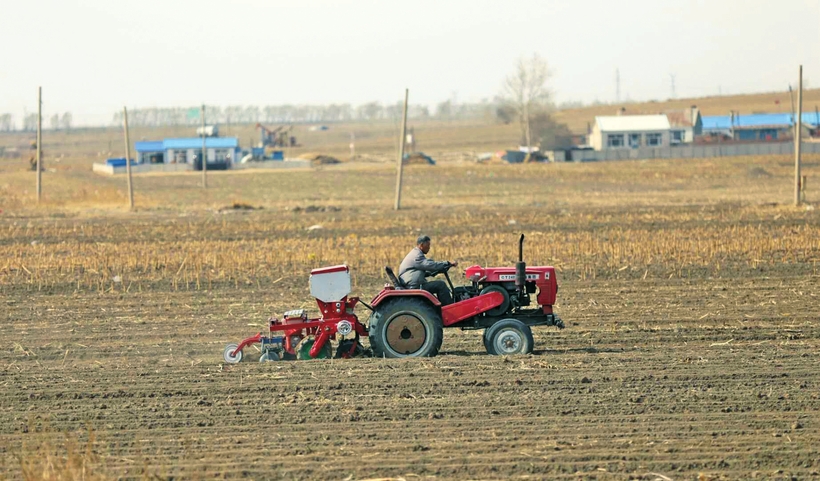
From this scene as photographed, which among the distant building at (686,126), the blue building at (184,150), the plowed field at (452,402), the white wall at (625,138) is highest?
the distant building at (686,126)

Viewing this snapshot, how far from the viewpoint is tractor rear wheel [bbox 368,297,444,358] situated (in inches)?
448

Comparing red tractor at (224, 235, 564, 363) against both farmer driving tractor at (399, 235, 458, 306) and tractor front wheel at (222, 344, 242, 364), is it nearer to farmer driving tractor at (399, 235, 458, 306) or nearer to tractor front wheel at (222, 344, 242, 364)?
tractor front wheel at (222, 344, 242, 364)

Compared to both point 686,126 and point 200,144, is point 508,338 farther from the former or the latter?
point 686,126

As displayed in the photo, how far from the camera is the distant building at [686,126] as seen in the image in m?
87.3

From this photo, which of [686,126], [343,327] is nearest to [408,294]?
[343,327]

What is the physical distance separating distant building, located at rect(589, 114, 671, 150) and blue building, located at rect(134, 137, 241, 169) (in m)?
30.7

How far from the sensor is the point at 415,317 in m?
11.4

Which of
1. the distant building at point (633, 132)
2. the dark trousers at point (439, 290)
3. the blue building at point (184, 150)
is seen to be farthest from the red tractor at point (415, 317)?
the distant building at point (633, 132)

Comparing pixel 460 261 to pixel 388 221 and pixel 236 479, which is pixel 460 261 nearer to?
pixel 388 221

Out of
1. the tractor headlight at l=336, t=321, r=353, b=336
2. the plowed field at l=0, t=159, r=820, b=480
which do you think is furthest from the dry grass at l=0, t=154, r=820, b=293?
the tractor headlight at l=336, t=321, r=353, b=336

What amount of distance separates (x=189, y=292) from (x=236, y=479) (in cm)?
1038

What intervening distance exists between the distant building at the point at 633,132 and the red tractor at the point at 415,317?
73.2 m

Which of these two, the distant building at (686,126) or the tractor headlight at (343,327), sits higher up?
the distant building at (686,126)

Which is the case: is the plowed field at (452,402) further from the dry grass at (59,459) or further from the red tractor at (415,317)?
the red tractor at (415,317)
